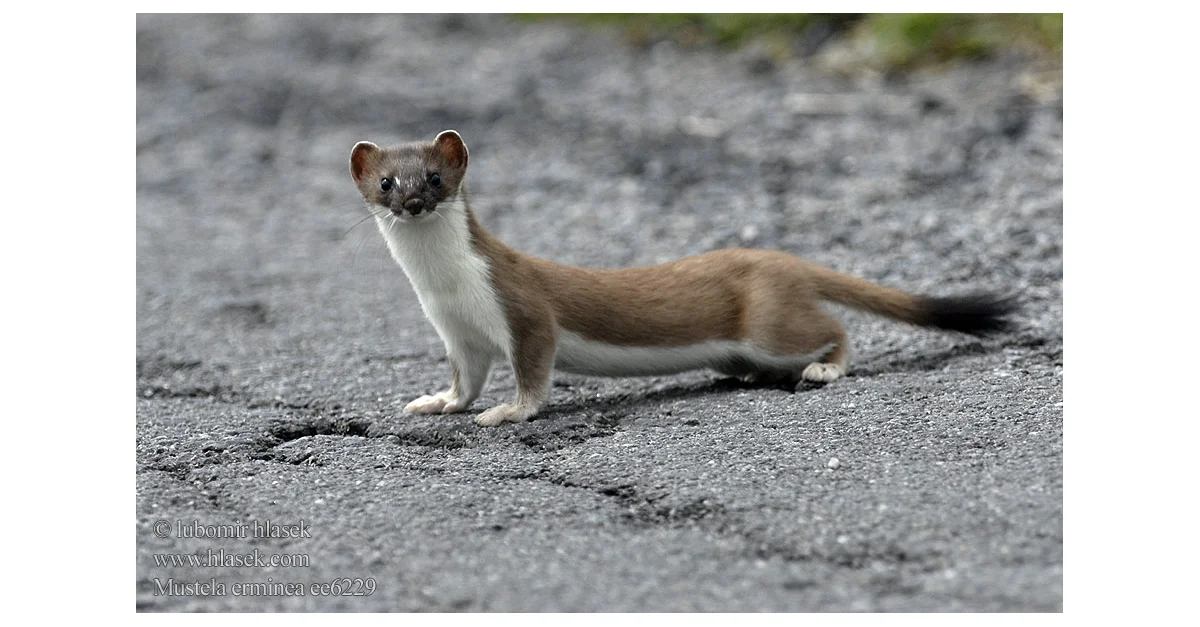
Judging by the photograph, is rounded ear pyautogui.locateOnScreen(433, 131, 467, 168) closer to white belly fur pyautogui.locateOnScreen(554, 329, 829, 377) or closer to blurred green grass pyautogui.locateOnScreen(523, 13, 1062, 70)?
white belly fur pyautogui.locateOnScreen(554, 329, 829, 377)

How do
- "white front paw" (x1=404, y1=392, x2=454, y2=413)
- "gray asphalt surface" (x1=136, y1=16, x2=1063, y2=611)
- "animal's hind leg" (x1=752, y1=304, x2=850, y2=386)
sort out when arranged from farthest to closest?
"animal's hind leg" (x1=752, y1=304, x2=850, y2=386) < "white front paw" (x1=404, y1=392, x2=454, y2=413) < "gray asphalt surface" (x1=136, y1=16, x2=1063, y2=611)

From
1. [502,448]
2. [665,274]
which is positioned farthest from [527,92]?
[502,448]

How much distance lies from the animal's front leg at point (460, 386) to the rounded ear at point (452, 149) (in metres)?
0.71

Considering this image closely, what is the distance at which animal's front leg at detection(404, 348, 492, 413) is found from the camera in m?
4.77

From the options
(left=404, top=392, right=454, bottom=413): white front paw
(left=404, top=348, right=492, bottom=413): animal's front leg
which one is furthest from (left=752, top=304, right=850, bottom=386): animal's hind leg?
(left=404, top=392, right=454, bottom=413): white front paw

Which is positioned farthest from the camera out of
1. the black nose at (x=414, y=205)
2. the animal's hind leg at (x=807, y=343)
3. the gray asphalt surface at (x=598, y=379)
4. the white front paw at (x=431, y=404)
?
the animal's hind leg at (x=807, y=343)

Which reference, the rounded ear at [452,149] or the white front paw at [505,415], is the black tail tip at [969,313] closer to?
the white front paw at [505,415]

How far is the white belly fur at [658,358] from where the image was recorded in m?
4.77

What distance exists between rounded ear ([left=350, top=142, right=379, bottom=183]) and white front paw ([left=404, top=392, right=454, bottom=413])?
857 mm

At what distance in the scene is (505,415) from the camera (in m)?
4.57

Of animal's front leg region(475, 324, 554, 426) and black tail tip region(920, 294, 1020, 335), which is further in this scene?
black tail tip region(920, 294, 1020, 335)

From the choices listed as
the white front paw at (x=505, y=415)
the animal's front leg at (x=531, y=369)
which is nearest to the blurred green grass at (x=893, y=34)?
the animal's front leg at (x=531, y=369)

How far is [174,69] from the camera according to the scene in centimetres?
1155

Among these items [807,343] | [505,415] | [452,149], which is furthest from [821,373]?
[452,149]
